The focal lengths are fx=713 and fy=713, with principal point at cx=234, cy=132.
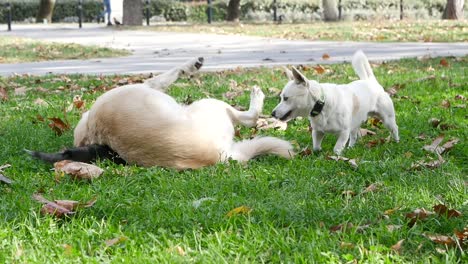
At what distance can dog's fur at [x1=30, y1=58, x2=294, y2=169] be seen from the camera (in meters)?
4.95

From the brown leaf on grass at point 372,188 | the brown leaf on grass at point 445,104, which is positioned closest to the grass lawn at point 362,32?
the brown leaf on grass at point 445,104

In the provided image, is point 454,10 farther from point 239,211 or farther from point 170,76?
point 239,211

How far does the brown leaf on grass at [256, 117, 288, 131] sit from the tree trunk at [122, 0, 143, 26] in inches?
826

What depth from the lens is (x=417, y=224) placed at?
365 cm

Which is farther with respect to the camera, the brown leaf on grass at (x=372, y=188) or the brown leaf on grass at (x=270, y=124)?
the brown leaf on grass at (x=270, y=124)

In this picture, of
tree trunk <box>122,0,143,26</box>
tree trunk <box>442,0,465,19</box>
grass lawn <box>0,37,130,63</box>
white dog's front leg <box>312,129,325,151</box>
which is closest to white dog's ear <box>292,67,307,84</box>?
white dog's front leg <box>312,129,325,151</box>

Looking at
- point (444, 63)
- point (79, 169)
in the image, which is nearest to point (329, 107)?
point (79, 169)

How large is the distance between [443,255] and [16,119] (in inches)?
194

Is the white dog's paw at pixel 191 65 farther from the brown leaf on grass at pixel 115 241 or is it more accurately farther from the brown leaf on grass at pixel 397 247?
the brown leaf on grass at pixel 397 247

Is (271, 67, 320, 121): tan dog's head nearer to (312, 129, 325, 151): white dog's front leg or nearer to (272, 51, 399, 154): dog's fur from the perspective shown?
(272, 51, 399, 154): dog's fur

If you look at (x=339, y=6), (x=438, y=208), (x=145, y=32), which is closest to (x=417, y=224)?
(x=438, y=208)

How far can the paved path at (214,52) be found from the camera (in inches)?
507

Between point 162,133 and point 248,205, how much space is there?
1.12m

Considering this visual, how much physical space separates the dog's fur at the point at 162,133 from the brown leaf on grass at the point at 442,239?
1977mm
